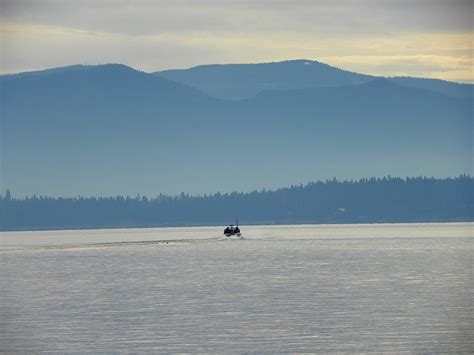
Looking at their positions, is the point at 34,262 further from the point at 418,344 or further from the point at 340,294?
the point at 418,344

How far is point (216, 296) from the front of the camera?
101562mm

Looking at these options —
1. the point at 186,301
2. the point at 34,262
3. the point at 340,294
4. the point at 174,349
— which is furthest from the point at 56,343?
the point at 34,262

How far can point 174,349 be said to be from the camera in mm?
67938

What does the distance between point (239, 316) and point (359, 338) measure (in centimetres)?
1418

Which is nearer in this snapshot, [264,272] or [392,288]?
[392,288]

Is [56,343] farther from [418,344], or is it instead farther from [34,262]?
[34,262]

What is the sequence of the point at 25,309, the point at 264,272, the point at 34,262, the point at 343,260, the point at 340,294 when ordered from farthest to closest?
1. the point at 34,262
2. the point at 343,260
3. the point at 264,272
4. the point at 340,294
5. the point at 25,309

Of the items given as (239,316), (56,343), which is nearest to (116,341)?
(56,343)

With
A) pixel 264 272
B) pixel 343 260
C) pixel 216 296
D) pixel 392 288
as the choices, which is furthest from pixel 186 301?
pixel 343 260

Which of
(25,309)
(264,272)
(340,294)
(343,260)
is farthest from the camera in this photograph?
(343,260)

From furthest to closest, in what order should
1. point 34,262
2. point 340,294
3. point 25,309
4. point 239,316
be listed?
point 34,262, point 340,294, point 25,309, point 239,316

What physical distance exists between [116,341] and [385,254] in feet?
384

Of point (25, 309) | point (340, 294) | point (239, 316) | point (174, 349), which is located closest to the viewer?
point (174, 349)

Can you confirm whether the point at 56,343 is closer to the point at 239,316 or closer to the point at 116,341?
the point at 116,341
